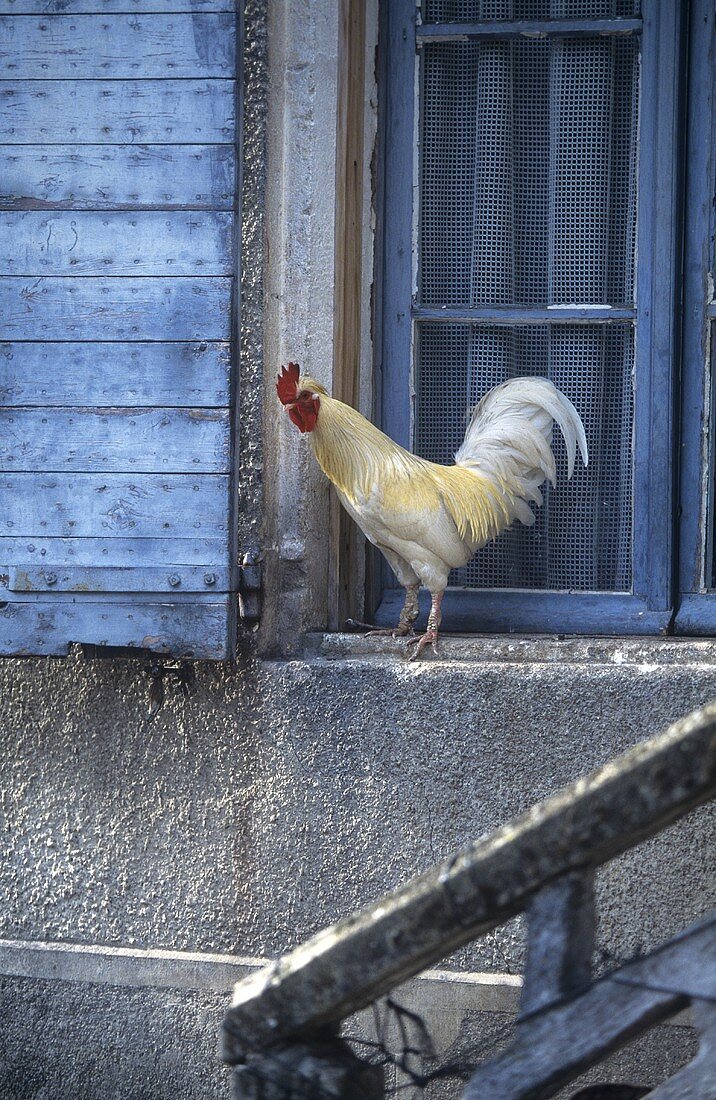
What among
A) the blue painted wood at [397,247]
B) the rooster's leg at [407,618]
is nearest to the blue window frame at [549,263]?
the blue painted wood at [397,247]

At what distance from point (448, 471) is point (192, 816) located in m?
1.25

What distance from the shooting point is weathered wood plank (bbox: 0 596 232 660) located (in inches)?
130

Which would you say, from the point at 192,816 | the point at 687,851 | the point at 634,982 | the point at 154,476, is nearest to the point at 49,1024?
the point at 192,816

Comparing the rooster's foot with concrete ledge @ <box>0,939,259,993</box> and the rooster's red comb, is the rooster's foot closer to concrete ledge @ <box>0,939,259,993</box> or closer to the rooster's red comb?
the rooster's red comb

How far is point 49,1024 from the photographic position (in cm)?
349

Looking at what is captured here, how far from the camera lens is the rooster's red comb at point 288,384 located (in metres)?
3.20

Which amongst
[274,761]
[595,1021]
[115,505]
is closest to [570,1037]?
[595,1021]

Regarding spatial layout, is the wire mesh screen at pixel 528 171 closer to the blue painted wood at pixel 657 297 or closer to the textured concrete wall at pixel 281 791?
the blue painted wood at pixel 657 297

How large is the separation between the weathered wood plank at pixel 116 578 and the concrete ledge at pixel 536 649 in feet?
1.21

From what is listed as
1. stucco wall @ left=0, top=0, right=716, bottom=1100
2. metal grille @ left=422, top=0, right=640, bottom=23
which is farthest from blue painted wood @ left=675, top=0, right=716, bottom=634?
stucco wall @ left=0, top=0, right=716, bottom=1100

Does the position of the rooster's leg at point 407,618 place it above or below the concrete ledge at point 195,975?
above

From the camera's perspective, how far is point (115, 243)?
3344 mm

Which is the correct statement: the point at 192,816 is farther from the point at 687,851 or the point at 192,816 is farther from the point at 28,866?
the point at 687,851

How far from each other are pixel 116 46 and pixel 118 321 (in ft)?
2.53
